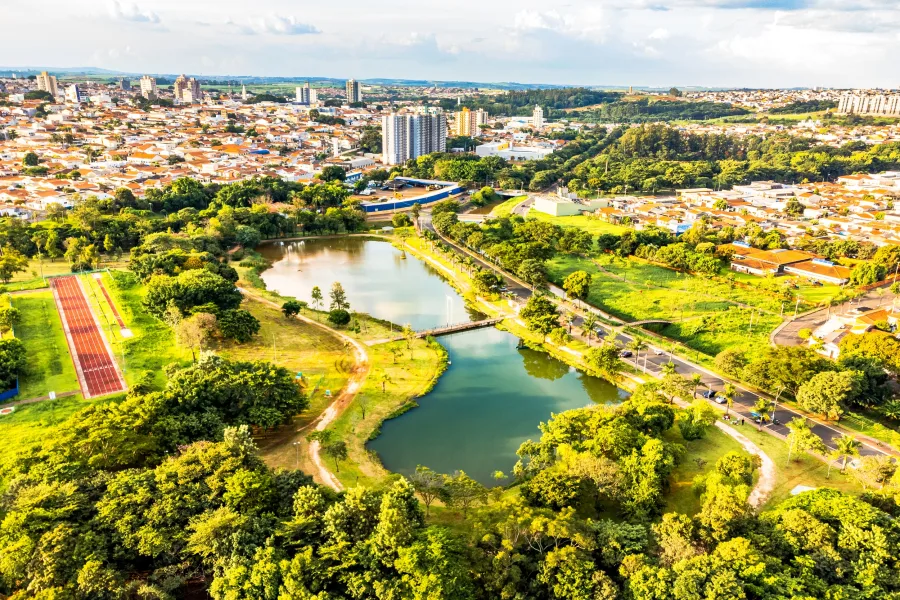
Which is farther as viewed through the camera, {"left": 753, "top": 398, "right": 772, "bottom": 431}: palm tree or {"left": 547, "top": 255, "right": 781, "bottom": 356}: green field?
{"left": 547, "top": 255, "right": 781, "bottom": 356}: green field

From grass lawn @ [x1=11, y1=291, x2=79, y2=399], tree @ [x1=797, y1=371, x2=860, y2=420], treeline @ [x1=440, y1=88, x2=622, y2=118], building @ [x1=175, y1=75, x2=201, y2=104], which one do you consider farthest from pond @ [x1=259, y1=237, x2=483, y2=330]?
treeline @ [x1=440, y1=88, x2=622, y2=118]

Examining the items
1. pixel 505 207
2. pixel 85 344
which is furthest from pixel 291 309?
pixel 505 207

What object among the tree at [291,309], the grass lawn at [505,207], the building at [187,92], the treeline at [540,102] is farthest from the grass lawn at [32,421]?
the treeline at [540,102]

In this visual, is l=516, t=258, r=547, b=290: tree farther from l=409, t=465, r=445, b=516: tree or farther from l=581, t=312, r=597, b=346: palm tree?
l=409, t=465, r=445, b=516: tree

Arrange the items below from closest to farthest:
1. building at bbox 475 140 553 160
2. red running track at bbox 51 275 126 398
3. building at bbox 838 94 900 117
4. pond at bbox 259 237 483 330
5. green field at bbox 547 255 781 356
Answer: red running track at bbox 51 275 126 398, green field at bbox 547 255 781 356, pond at bbox 259 237 483 330, building at bbox 475 140 553 160, building at bbox 838 94 900 117

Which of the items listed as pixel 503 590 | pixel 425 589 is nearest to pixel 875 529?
pixel 503 590

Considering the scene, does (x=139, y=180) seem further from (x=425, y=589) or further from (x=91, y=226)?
(x=425, y=589)
